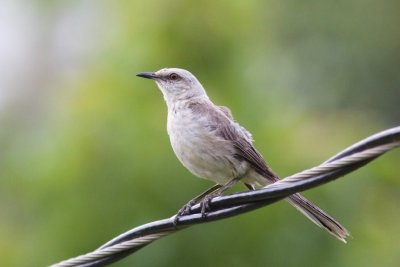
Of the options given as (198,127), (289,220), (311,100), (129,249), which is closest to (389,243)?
(289,220)

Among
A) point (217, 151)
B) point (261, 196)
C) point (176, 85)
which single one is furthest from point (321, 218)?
point (176, 85)

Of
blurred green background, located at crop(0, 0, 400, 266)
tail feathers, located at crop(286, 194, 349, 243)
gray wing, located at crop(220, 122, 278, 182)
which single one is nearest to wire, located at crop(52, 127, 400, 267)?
tail feathers, located at crop(286, 194, 349, 243)

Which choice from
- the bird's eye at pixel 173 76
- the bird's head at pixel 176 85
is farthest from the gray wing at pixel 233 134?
the bird's eye at pixel 173 76

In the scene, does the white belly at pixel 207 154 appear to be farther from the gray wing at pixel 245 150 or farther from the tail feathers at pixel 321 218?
the tail feathers at pixel 321 218

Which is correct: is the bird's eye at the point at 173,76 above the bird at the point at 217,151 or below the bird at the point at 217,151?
above

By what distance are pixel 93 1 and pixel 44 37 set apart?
3688 mm

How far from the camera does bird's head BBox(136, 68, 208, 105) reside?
6.98 metres

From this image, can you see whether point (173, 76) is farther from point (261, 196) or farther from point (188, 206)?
point (261, 196)

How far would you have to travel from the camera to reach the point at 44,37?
68.0ft

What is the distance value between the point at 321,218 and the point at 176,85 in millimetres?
1981

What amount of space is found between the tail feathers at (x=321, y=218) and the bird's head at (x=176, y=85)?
4.91 feet

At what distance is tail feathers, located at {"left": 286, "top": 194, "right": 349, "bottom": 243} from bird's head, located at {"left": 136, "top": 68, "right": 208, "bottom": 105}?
1.50 m

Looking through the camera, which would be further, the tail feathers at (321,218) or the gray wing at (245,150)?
the gray wing at (245,150)

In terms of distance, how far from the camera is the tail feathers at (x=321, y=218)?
5492 millimetres
